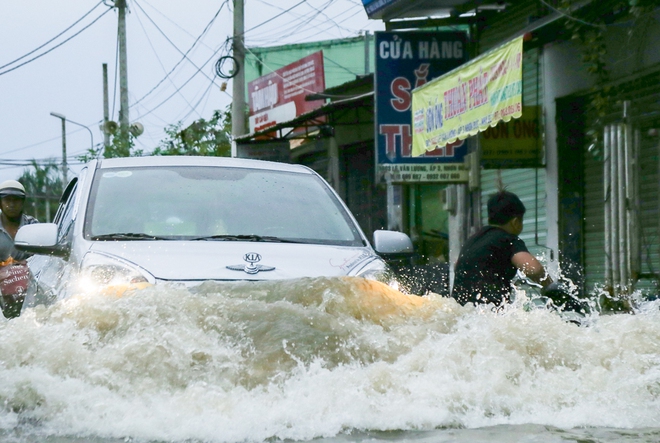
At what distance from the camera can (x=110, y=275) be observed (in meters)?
5.09

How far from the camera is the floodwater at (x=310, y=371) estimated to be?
3.96 metres

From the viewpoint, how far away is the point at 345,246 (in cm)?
595

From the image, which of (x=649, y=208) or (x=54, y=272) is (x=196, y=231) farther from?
(x=649, y=208)

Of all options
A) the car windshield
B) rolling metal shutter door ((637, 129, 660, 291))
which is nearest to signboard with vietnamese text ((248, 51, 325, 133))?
rolling metal shutter door ((637, 129, 660, 291))

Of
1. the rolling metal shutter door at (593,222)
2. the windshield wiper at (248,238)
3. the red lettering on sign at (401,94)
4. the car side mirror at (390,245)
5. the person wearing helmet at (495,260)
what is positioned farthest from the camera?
the red lettering on sign at (401,94)

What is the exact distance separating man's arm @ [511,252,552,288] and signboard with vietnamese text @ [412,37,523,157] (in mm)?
3753

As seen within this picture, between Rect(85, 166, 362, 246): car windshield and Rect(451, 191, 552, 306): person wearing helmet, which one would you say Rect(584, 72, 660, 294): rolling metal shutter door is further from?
Rect(85, 166, 362, 246): car windshield

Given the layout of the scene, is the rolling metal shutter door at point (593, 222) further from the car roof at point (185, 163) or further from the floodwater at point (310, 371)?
the floodwater at point (310, 371)

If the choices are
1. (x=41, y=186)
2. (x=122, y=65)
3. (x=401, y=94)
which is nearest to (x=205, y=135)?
(x=122, y=65)

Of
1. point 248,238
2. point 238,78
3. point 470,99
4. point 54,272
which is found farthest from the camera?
point 238,78

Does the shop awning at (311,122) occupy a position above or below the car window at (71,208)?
above

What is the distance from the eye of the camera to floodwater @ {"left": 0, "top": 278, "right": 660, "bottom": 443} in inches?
156

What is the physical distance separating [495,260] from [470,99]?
196 inches

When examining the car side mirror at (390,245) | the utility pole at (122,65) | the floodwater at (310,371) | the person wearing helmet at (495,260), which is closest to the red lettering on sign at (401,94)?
the person wearing helmet at (495,260)
